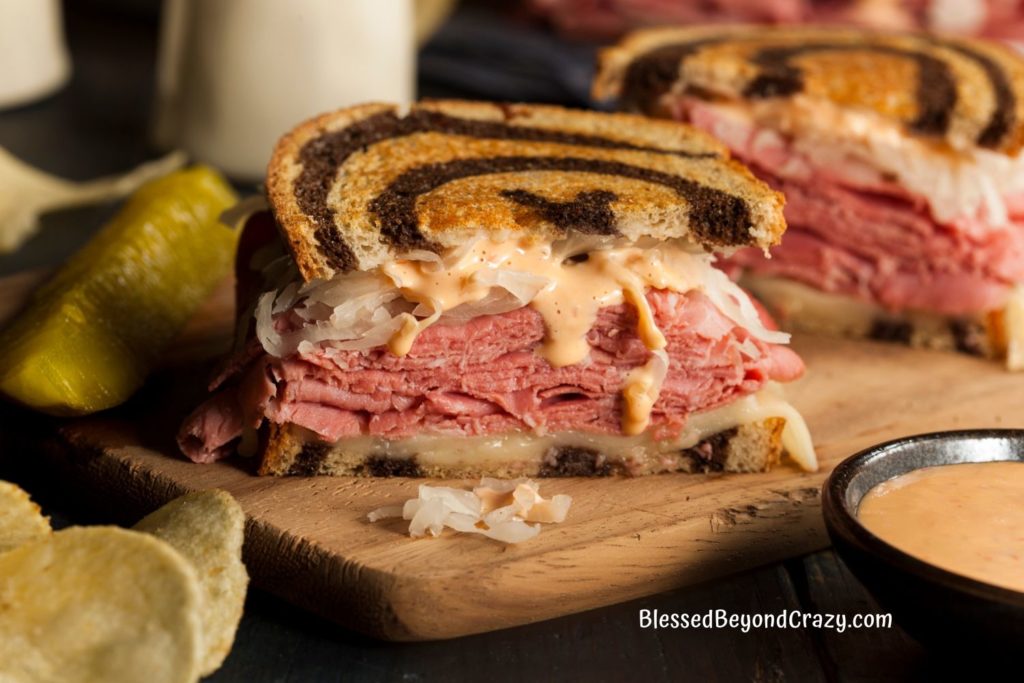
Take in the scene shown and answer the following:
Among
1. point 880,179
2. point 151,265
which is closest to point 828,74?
point 880,179

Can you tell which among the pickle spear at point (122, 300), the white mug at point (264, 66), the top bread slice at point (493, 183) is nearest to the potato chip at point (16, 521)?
the pickle spear at point (122, 300)

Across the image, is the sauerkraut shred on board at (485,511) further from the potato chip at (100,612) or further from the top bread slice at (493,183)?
the potato chip at (100,612)

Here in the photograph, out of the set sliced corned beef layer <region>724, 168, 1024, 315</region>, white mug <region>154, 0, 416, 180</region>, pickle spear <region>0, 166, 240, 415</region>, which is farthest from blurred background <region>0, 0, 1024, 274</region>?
sliced corned beef layer <region>724, 168, 1024, 315</region>

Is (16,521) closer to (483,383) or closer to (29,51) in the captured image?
(483,383)

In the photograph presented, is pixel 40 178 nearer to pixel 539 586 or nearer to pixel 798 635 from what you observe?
A: pixel 539 586

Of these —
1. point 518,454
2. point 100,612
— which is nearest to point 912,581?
point 518,454
